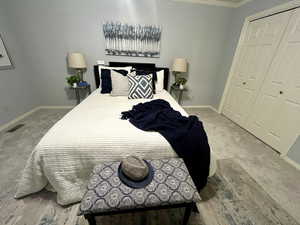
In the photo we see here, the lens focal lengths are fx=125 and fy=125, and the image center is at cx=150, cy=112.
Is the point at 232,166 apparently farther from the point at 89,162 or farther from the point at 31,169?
the point at 31,169

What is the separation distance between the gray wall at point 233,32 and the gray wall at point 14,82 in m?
4.37

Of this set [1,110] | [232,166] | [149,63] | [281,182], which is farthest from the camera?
[149,63]

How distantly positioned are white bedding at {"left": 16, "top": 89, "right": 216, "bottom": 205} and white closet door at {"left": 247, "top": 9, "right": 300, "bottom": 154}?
193 centimetres

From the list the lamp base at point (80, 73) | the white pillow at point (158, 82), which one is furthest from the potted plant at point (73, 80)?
the white pillow at point (158, 82)

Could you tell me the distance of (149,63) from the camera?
9.36 ft

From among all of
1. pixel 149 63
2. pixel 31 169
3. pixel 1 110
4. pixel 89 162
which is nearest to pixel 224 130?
pixel 149 63

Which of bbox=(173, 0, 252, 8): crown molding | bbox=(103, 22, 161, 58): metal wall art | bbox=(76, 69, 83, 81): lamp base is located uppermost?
bbox=(173, 0, 252, 8): crown molding

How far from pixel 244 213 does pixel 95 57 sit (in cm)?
332

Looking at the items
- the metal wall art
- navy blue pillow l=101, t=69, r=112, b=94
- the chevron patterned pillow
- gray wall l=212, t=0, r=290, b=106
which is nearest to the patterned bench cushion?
the chevron patterned pillow

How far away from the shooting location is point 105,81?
89.8 inches

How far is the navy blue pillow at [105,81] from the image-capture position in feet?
7.39

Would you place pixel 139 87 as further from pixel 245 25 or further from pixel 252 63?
pixel 245 25

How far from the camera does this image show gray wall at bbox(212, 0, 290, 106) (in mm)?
2123

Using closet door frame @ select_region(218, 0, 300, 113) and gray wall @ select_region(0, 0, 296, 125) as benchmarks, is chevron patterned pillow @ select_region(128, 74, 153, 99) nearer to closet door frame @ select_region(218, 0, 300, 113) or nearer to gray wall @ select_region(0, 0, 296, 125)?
gray wall @ select_region(0, 0, 296, 125)
